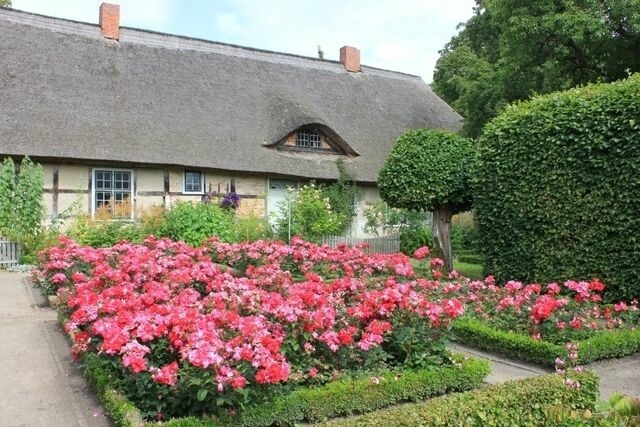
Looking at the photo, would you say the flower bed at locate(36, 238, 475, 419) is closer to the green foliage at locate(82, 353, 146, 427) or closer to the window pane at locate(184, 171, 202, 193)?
the green foliage at locate(82, 353, 146, 427)

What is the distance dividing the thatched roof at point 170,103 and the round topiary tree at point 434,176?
543 cm

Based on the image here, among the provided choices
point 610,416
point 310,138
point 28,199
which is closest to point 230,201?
point 310,138

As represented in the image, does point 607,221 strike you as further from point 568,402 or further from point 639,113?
point 568,402

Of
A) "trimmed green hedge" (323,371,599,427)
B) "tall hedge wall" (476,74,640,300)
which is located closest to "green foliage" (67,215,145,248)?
"tall hedge wall" (476,74,640,300)

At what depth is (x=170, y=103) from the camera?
17.6 metres

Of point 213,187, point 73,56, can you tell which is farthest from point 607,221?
point 73,56

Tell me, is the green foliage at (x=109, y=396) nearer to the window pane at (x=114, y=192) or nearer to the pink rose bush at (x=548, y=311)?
the pink rose bush at (x=548, y=311)

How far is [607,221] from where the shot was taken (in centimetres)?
865

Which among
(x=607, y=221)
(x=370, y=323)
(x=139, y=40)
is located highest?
(x=139, y=40)

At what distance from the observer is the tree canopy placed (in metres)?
15.2

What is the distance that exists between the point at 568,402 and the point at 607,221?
5.20 meters

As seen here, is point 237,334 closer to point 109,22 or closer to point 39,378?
point 39,378

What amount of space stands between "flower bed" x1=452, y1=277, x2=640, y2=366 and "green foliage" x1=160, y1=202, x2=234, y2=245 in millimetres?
7635

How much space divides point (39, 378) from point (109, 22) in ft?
53.6
